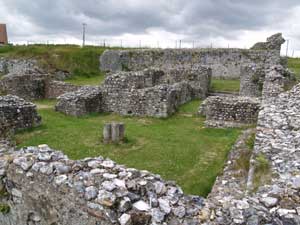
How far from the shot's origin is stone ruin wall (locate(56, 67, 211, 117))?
53.0 feet

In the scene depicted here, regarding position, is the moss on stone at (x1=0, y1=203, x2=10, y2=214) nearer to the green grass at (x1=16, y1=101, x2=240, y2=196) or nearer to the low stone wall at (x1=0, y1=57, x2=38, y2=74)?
the green grass at (x1=16, y1=101, x2=240, y2=196)

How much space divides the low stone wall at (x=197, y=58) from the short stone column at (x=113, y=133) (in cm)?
2095

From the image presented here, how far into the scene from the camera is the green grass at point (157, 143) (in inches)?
373

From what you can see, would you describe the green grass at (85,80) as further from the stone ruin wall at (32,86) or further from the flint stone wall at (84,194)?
the flint stone wall at (84,194)

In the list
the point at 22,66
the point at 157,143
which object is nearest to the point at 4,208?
the point at 157,143

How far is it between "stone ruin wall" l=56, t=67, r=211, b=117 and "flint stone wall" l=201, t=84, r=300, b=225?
6.77 metres

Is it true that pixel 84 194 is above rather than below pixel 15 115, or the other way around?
above

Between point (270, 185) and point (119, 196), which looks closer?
point (119, 196)

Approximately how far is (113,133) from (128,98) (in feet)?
18.1

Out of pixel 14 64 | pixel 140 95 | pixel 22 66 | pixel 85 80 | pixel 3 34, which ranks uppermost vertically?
pixel 3 34

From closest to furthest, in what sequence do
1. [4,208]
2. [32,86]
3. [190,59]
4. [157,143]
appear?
[4,208], [157,143], [32,86], [190,59]

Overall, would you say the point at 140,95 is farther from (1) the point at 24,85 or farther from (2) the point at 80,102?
(1) the point at 24,85

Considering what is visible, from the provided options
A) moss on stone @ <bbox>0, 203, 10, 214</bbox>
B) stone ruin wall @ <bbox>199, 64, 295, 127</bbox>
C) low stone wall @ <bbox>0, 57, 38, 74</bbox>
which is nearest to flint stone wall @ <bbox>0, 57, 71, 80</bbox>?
low stone wall @ <bbox>0, 57, 38, 74</bbox>

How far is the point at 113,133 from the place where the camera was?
11727 mm
